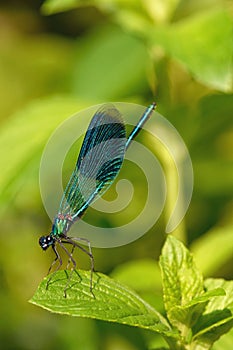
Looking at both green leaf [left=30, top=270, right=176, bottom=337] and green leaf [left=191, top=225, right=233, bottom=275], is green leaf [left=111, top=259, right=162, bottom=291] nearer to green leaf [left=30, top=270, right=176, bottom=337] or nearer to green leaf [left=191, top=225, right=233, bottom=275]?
green leaf [left=191, top=225, right=233, bottom=275]

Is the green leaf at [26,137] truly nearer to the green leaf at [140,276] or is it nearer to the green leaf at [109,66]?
the green leaf at [140,276]

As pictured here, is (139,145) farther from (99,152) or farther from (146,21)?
(99,152)

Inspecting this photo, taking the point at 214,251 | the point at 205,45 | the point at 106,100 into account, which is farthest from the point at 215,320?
the point at 106,100

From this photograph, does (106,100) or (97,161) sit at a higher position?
(97,161)

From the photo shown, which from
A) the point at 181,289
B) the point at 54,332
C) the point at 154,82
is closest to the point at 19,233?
the point at 54,332

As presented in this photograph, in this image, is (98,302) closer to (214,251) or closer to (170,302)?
(170,302)

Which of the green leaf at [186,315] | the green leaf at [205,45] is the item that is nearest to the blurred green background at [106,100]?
the green leaf at [205,45]
